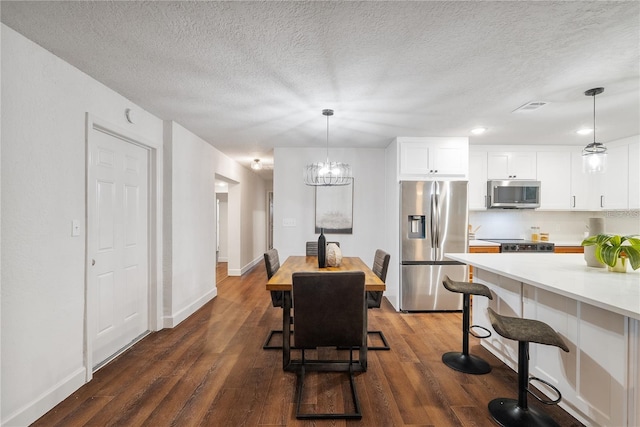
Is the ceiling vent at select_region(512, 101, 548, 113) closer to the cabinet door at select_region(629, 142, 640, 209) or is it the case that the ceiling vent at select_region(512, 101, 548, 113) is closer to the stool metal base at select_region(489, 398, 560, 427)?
the cabinet door at select_region(629, 142, 640, 209)

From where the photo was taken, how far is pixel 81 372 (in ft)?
7.25

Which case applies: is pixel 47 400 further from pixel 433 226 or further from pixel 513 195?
pixel 513 195

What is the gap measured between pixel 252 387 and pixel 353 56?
2.47 metres

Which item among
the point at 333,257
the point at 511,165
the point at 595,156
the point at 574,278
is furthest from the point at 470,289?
the point at 511,165

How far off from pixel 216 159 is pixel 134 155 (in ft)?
5.75

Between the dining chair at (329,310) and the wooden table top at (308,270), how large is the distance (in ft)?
0.42

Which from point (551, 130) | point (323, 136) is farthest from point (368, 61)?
point (551, 130)

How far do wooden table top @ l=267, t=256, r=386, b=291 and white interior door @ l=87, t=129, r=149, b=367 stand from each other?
1.45m

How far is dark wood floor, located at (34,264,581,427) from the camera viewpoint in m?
1.88

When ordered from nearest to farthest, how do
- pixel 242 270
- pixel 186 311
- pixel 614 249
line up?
1. pixel 614 249
2. pixel 186 311
3. pixel 242 270

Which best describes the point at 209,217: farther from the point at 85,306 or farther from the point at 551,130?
the point at 551,130

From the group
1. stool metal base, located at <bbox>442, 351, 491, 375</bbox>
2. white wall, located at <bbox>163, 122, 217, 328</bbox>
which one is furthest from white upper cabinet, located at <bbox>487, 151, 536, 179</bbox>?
white wall, located at <bbox>163, 122, 217, 328</bbox>

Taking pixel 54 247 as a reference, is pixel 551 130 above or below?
above

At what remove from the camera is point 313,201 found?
469 centimetres
